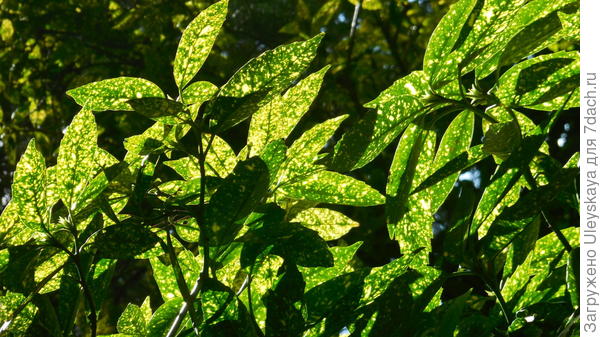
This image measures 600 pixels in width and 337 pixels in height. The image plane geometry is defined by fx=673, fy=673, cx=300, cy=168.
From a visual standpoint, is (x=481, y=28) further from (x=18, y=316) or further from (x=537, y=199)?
(x=18, y=316)

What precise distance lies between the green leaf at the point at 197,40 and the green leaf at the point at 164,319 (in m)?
0.19

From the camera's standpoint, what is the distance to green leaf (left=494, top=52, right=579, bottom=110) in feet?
1.82

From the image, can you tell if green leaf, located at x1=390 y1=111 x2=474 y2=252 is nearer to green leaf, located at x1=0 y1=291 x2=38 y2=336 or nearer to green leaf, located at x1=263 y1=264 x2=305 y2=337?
green leaf, located at x1=263 y1=264 x2=305 y2=337

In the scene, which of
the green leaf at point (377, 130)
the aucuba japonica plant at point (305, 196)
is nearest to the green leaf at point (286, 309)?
the aucuba japonica plant at point (305, 196)

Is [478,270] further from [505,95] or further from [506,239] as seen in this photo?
[505,95]

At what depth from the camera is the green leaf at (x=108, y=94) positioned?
1.80 feet

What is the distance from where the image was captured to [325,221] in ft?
2.25

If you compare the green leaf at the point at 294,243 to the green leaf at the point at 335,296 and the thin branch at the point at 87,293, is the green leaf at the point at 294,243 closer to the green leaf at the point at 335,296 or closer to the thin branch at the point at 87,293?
the green leaf at the point at 335,296

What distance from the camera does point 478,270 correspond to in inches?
22.5

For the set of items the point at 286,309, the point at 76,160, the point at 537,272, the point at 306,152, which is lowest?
the point at 537,272

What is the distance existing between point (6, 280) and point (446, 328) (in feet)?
1.25

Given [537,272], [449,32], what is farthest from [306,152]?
[537,272]

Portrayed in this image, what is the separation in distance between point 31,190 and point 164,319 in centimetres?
16

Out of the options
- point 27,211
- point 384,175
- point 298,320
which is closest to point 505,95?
point 298,320
